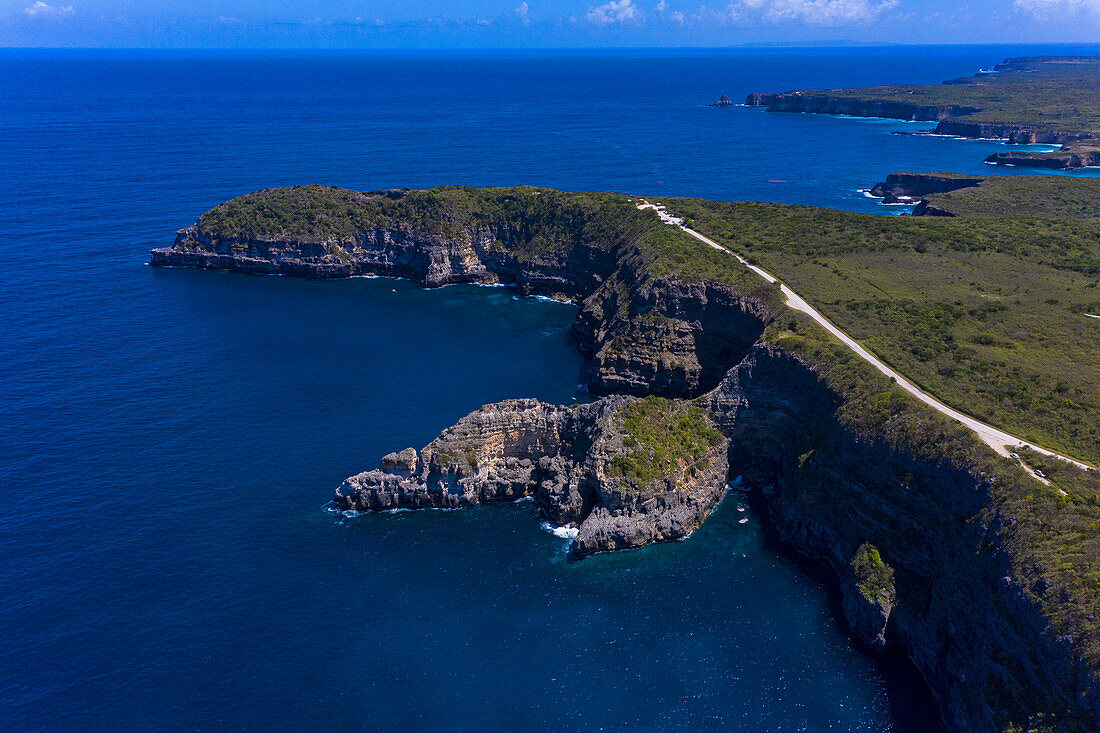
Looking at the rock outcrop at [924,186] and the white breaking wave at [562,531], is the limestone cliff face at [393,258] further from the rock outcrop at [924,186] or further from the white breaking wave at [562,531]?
the rock outcrop at [924,186]

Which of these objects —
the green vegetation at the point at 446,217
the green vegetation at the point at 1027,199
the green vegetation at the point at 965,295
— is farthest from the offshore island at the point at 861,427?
the green vegetation at the point at 1027,199

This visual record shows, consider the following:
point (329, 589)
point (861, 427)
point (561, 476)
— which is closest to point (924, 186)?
point (861, 427)

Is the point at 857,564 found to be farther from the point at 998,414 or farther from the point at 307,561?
the point at 307,561

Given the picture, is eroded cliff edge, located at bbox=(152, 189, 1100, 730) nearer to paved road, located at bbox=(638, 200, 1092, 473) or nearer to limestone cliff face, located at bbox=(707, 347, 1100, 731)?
limestone cliff face, located at bbox=(707, 347, 1100, 731)

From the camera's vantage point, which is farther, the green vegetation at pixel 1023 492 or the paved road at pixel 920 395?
the paved road at pixel 920 395

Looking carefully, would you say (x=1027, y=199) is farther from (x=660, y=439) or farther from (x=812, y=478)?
(x=660, y=439)

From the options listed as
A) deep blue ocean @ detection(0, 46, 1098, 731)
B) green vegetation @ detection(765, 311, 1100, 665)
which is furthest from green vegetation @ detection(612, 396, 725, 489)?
green vegetation @ detection(765, 311, 1100, 665)
